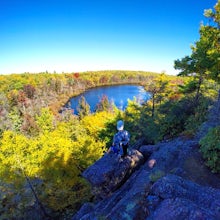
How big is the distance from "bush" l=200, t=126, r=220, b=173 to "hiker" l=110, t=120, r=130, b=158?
11.8 feet

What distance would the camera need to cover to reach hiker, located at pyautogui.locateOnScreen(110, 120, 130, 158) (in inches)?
345

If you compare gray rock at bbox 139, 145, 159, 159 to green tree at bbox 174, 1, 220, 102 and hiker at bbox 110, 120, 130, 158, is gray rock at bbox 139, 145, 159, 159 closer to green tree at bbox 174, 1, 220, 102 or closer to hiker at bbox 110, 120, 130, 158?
hiker at bbox 110, 120, 130, 158

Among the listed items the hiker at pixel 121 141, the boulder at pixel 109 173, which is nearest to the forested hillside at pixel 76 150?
the hiker at pixel 121 141

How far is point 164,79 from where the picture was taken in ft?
66.3

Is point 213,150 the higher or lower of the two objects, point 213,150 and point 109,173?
the higher

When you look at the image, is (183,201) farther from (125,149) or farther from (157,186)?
(125,149)

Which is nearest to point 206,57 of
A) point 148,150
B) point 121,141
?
point 148,150

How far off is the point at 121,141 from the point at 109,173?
5.59 ft

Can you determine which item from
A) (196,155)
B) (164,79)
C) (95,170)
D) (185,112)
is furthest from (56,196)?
(164,79)

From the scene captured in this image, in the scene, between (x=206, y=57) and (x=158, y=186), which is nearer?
(x=158, y=186)

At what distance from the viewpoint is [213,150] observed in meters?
7.69

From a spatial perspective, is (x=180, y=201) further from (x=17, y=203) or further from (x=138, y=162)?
(x=17, y=203)

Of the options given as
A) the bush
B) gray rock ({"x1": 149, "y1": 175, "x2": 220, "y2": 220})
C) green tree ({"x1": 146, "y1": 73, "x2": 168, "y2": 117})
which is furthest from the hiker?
green tree ({"x1": 146, "y1": 73, "x2": 168, "y2": 117})

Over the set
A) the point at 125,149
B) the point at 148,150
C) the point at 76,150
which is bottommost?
the point at 76,150
